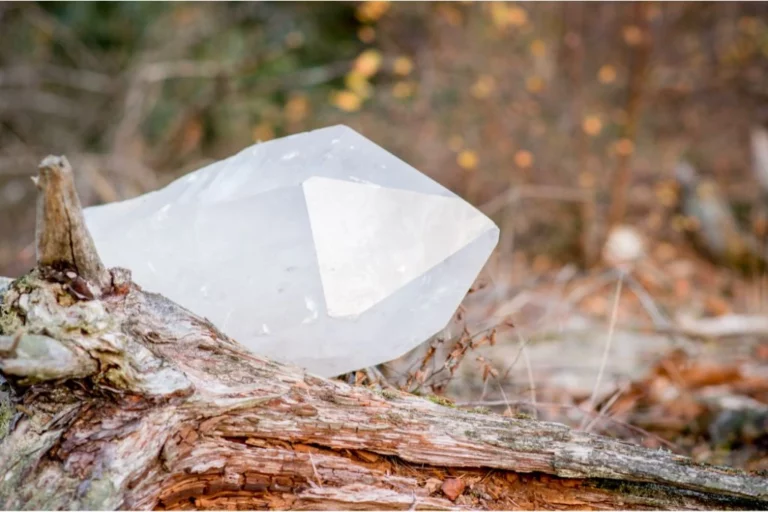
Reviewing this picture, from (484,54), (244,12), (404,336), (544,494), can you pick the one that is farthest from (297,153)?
(244,12)

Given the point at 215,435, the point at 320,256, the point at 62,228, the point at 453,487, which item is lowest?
the point at 453,487

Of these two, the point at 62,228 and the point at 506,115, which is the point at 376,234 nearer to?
the point at 62,228

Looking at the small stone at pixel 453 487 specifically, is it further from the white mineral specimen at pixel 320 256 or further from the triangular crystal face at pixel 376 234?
the triangular crystal face at pixel 376 234

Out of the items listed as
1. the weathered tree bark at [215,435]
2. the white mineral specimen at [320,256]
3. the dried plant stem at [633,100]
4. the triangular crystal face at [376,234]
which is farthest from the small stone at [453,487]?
the dried plant stem at [633,100]

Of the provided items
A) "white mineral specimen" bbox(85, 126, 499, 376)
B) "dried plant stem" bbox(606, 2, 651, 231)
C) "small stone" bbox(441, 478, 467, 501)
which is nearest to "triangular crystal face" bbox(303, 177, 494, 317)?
"white mineral specimen" bbox(85, 126, 499, 376)

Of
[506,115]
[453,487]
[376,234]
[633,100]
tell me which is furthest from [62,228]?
[506,115]

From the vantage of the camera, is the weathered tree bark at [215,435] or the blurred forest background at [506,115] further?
the blurred forest background at [506,115]
